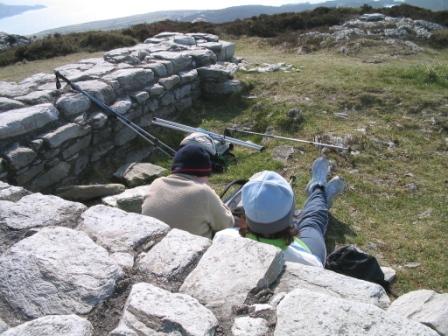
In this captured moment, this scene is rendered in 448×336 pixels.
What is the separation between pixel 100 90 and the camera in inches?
279

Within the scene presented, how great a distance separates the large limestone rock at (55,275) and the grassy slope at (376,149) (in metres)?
3.14

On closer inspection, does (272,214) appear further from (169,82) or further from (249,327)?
(169,82)

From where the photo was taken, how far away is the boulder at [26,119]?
18.2 ft

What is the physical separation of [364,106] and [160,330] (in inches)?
298

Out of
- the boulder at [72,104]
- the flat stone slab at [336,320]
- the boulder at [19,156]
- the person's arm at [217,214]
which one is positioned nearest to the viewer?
the flat stone slab at [336,320]

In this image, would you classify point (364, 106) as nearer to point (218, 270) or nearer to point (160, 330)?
point (218, 270)

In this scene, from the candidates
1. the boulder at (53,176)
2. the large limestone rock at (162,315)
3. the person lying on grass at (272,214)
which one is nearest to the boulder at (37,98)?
the boulder at (53,176)

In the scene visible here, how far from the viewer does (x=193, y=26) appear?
2055cm

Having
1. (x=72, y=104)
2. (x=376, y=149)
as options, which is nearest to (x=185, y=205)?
(x=72, y=104)

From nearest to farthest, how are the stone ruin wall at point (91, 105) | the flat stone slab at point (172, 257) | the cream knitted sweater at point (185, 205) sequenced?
1. the flat stone slab at point (172, 257)
2. the cream knitted sweater at point (185, 205)
3. the stone ruin wall at point (91, 105)

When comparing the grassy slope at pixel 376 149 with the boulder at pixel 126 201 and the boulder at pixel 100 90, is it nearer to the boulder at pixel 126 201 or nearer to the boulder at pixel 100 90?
the boulder at pixel 126 201

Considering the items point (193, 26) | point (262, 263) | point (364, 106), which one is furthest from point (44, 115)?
point (193, 26)

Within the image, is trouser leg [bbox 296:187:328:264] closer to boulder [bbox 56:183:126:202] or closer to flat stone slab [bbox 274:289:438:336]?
flat stone slab [bbox 274:289:438:336]

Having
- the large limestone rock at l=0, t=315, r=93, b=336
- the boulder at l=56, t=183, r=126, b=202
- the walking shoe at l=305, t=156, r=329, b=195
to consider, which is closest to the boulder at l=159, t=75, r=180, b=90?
the boulder at l=56, t=183, r=126, b=202
